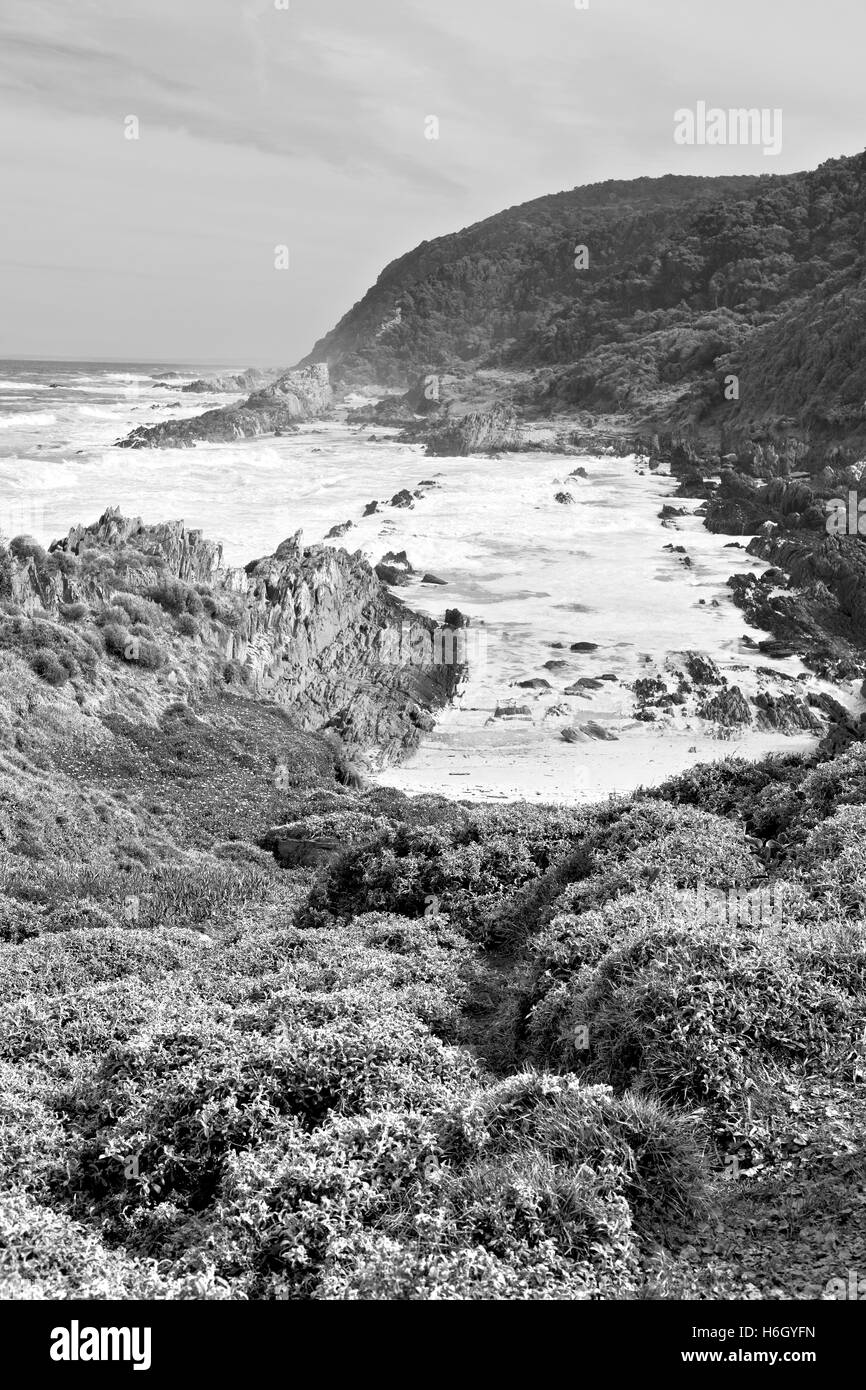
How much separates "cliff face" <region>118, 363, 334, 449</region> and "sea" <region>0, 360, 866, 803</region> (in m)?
2.13

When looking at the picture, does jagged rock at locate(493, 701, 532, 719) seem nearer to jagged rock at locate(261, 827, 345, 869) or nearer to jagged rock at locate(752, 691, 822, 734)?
jagged rock at locate(752, 691, 822, 734)

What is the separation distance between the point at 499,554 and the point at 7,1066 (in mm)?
33847

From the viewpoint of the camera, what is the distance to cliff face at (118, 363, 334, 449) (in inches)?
2628

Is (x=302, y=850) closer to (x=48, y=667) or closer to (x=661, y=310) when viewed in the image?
(x=48, y=667)

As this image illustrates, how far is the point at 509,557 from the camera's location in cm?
3822

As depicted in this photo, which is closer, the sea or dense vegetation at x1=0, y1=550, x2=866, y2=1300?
dense vegetation at x1=0, y1=550, x2=866, y2=1300

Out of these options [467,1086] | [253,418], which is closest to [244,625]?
[467,1086]

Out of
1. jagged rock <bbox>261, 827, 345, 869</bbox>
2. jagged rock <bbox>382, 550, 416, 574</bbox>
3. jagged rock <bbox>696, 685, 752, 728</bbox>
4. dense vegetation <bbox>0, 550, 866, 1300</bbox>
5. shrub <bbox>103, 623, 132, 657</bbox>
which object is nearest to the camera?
dense vegetation <bbox>0, 550, 866, 1300</bbox>

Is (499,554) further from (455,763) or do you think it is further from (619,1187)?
(619,1187)

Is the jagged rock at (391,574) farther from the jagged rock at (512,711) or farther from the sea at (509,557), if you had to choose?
the jagged rock at (512,711)

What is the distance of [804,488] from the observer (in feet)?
150

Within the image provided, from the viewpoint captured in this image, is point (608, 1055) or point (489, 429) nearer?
point (608, 1055)

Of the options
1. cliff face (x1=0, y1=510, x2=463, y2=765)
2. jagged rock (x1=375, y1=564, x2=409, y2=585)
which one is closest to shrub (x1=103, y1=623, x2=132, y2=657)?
cliff face (x1=0, y1=510, x2=463, y2=765)
